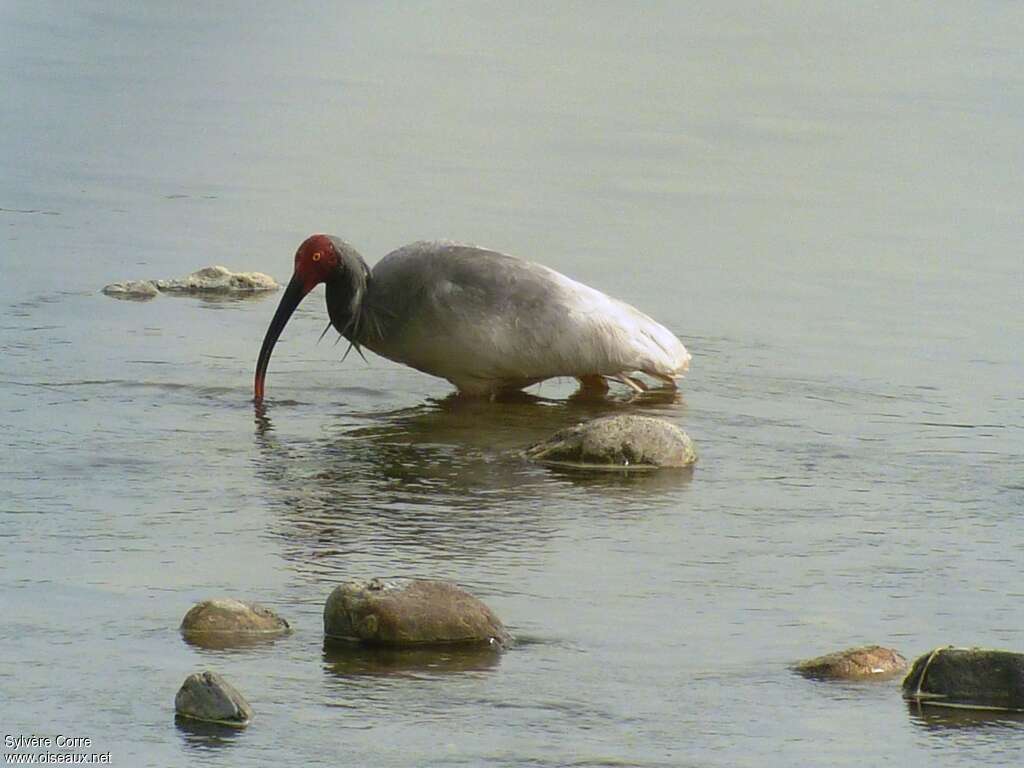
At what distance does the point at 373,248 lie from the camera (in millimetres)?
12961

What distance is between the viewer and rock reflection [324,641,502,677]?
600cm

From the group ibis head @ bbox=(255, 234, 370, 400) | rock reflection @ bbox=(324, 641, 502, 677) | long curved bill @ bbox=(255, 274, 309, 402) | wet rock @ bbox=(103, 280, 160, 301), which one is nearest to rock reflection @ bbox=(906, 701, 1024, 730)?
rock reflection @ bbox=(324, 641, 502, 677)

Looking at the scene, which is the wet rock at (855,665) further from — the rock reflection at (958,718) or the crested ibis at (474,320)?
the crested ibis at (474,320)

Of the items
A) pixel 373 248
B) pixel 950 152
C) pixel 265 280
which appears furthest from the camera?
pixel 950 152

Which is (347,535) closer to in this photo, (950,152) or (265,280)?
(265,280)

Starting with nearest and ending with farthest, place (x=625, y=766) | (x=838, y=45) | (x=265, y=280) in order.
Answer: (x=625, y=766)
(x=265, y=280)
(x=838, y=45)

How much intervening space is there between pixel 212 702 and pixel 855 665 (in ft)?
5.76

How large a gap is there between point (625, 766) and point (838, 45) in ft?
51.8

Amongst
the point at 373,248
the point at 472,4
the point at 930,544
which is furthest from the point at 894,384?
the point at 472,4

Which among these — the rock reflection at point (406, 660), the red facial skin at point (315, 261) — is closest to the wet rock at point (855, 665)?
the rock reflection at point (406, 660)

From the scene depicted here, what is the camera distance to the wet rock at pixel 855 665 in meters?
6.07

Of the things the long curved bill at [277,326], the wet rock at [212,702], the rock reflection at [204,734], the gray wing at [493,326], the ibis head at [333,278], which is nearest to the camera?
the rock reflection at [204,734]

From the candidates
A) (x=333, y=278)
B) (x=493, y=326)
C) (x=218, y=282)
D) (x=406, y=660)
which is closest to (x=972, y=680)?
(x=406, y=660)

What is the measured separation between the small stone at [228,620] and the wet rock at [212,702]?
2.30ft
